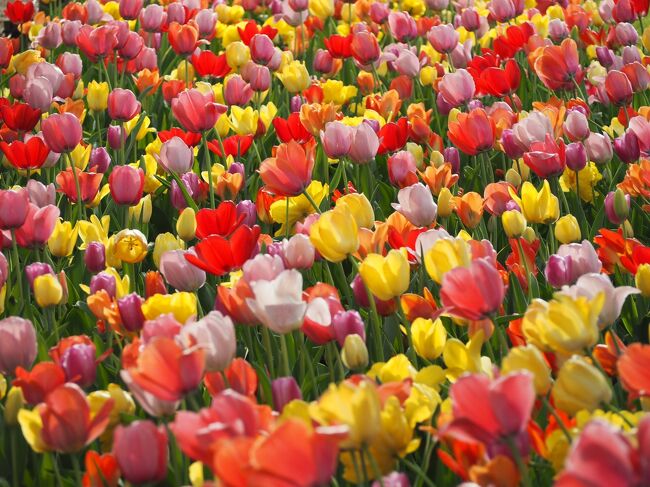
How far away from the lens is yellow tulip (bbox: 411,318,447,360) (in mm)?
1702

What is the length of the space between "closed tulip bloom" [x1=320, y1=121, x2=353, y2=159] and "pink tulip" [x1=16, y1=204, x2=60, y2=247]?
0.78m

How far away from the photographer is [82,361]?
5.10ft

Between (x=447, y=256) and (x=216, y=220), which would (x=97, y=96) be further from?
(x=447, y=256)

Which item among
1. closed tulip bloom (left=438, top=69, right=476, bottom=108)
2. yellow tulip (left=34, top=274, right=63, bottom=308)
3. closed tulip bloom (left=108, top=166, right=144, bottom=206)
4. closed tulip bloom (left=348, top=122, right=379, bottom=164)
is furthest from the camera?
closed tulip bloom (left=438, top=69, right=476, bottom=108)

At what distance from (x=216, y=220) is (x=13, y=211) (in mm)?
420

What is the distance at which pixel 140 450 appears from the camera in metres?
1.23

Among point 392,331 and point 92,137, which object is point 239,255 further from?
point 92,137

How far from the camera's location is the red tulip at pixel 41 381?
1.45 m

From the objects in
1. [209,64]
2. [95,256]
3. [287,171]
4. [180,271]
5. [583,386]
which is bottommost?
[209,64]

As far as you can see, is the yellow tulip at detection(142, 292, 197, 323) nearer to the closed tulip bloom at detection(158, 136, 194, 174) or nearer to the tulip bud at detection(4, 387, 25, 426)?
the tulip bud at detection(4, 387, 25, 426)

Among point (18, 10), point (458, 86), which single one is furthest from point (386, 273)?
point (18, 10)

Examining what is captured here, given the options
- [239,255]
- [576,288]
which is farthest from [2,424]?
[576,288]

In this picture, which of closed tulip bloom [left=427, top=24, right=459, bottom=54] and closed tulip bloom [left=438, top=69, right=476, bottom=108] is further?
closed tulip bloom [left=427, top=24, right=459, bottom=54]

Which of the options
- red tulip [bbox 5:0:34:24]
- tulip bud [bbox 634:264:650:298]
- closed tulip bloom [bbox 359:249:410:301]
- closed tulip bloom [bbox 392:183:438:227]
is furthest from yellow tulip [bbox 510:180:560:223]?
red tulip [bbox 5:0:34:24]
